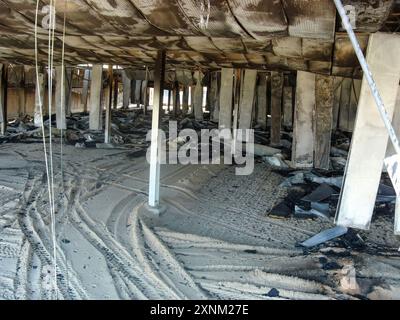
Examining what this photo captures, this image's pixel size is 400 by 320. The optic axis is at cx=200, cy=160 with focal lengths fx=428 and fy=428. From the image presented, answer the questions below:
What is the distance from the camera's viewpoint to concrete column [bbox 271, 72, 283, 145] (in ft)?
33.1

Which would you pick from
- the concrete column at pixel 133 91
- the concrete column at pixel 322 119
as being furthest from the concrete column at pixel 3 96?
the concrete column at pixel 133 91

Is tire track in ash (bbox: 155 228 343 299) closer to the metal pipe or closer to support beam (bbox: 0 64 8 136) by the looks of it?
the metal pipe

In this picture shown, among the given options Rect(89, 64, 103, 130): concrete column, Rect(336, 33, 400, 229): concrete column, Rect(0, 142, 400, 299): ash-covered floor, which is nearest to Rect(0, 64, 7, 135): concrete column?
Rect(89, 64, 103, 130): concrete column

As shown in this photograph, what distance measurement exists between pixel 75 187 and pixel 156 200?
1503 millimetres

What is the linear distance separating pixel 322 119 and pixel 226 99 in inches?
143

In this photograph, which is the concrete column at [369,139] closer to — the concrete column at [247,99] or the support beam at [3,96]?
the concrete column at [247,99]

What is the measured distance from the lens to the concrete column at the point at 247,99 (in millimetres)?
10711

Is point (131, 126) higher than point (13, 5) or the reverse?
the reverse

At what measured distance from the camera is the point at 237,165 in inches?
348

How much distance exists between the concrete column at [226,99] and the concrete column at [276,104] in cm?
129

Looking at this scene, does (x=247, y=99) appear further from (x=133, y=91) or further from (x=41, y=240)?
(x=133, y=91)

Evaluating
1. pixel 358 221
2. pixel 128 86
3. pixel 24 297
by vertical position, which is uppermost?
pixel 128 86
